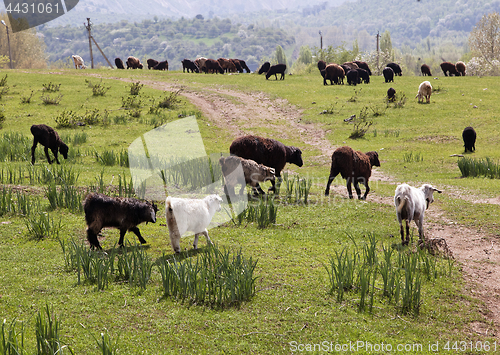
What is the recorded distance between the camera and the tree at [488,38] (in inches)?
2167

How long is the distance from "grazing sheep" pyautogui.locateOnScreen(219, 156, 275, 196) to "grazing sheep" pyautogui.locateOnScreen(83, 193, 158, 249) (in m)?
3.48

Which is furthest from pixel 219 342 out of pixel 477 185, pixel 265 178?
pixel 477 185

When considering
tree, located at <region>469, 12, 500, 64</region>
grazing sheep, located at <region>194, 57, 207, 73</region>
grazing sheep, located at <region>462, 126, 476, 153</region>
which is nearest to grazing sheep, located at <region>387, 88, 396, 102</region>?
grazing sheep, located at <region>462, 126, 476, 153</region>

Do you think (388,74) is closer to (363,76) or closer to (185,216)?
(363,76)

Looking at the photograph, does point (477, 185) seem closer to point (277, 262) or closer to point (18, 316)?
point (277, 262)

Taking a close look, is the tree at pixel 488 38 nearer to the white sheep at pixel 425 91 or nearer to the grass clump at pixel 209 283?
the white sheep at pixel 425 91

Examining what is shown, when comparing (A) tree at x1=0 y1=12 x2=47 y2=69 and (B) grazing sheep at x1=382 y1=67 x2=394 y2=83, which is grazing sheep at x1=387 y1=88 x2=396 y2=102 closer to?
(B) grazing sheep at x1=382 y1=67 x2=394 y2=83

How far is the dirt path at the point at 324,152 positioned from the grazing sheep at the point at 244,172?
3.31m

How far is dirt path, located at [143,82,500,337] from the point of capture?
611 centimetres

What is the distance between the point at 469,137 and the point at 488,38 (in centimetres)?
4909

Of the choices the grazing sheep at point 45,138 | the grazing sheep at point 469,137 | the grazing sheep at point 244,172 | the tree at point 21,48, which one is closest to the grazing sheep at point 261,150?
the grazing sheep at point 244,172

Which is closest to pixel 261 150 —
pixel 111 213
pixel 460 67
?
pixel 111 213

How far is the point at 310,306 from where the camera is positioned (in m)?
5.36

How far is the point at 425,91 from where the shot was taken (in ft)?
81.9
